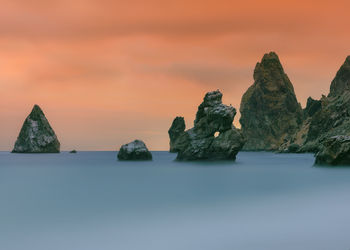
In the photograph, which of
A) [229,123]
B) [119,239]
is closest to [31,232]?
[119,239]

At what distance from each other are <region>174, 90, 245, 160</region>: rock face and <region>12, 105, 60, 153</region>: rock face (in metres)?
130

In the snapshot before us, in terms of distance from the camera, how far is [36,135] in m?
178

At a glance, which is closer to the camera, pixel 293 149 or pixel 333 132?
pixel 333 132

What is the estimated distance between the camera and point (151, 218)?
16.9 m

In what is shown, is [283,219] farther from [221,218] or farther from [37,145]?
[37,145]

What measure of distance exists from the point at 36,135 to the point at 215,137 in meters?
135

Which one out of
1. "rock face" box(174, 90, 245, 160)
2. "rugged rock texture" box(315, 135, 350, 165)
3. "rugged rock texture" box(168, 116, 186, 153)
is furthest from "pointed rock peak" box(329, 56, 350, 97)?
"rugged rock texture" box(315, 135, 350, 165)

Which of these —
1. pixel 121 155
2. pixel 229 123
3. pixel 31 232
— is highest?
pixel 229 123

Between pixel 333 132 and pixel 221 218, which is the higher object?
pixel 333 132

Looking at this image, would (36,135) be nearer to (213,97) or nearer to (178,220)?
(213,97)

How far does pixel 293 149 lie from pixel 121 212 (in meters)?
139

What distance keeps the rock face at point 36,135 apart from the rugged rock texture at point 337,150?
156 m

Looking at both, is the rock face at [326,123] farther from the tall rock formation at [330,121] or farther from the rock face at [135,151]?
the rock face at [135,151]

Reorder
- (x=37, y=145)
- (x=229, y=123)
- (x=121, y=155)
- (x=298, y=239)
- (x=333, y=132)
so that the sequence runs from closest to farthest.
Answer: (x=298, y=239) < (x=229, y=123) < (x=121, y=155) < (x=333, y=132) < (x=37, y=145)
